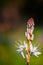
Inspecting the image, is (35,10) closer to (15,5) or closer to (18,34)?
(15,5)

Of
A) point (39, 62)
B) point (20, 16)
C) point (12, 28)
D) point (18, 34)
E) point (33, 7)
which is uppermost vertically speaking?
point (33, 7)

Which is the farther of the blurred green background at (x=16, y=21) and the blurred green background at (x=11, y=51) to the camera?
the blurred green background at (x=16, y=21)

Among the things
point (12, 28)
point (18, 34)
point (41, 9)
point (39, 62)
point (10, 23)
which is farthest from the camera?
point (41, 9)

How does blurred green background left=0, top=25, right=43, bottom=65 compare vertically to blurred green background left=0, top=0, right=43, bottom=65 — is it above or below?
below

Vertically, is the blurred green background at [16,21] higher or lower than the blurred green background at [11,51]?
higher

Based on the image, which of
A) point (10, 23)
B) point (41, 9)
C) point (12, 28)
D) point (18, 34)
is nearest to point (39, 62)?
point (18, 34)

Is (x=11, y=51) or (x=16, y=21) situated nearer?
(x=11, y=51)

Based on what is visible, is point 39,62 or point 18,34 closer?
point 39,62

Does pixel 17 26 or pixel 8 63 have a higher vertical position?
pixel 17 26

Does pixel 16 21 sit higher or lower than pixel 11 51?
higher

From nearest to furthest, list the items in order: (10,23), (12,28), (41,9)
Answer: (12,28) < (10,23) < (41,9)

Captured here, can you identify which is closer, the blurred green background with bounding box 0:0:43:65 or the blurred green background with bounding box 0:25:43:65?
the blurred green background with bounding box 0:25:43:65
